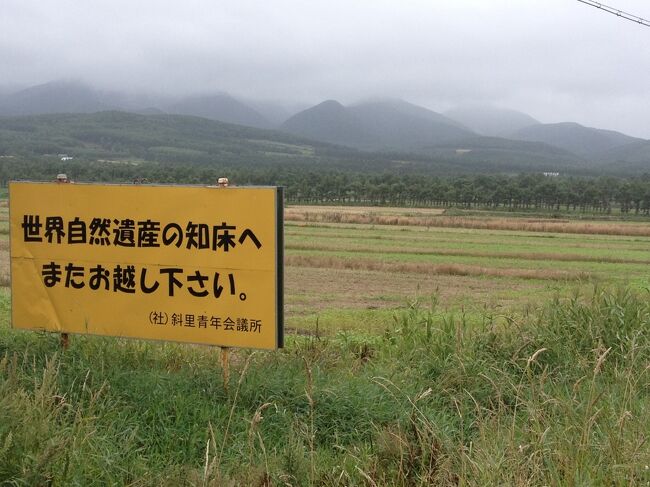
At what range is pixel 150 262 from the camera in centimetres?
535

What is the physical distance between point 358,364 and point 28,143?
15141 centimetres

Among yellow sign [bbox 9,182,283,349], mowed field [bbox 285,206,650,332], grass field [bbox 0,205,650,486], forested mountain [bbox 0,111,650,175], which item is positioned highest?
forested mountain [bbox 0,111,650,175]

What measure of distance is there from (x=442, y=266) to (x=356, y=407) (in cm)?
1928

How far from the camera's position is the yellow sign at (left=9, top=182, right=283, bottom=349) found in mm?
5031

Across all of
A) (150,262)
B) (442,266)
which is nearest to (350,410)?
(150,262)

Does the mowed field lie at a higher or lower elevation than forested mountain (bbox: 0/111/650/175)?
lower

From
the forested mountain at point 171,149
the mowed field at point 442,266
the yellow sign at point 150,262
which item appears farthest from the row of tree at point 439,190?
the yellow sign at point 150,262

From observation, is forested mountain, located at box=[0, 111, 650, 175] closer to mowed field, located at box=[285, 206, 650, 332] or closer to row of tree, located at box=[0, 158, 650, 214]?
row of tree, located at box=[0, 158, 650, 214]

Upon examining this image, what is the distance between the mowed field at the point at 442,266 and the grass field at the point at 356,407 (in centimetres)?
155

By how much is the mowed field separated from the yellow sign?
3.26m

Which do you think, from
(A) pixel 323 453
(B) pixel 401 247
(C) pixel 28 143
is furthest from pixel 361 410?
(C) pixel 28 143

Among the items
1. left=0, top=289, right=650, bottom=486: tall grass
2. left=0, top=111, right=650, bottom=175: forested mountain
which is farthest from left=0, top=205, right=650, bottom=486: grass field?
left=0, top=111, right=650, bottom=175: forested mountain

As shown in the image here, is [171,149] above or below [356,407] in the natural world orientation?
above

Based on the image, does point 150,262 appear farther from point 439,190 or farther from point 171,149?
point 171,149
